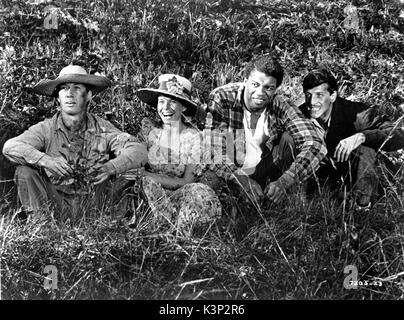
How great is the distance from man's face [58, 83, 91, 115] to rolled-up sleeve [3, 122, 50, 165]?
23cm

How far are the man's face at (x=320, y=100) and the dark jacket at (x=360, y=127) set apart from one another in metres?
0.04

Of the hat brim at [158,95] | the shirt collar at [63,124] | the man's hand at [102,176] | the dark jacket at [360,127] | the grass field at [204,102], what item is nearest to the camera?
the grass field at [204,102]

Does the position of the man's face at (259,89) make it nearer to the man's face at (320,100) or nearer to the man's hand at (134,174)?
the man's face at (320,100)

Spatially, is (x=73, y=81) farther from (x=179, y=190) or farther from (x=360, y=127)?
(x=360, y=127)

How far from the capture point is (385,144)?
6242 mm

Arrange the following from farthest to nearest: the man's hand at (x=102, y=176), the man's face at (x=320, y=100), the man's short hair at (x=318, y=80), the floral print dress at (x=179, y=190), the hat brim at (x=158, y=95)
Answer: the man's short hair at (x=318, y=80)
the man's face at (x=320, y=100)
the hat brim at (x=158, y=95)
the man's hand at (x=102, y=176)
the floral print dress at (x=179, y=190)

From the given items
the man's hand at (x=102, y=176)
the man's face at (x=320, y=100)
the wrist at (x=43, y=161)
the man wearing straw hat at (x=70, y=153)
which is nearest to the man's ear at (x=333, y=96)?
the man's face at (x=320, y=100)

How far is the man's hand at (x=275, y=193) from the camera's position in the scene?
5.83 m

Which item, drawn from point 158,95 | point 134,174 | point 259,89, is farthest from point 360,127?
point 134,174

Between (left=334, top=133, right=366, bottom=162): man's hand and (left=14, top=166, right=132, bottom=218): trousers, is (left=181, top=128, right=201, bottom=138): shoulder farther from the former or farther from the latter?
(left=334, top=133, right=366, bottom=162): man's hand

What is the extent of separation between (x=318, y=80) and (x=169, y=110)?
122 centimetres

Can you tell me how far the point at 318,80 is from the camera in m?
6.40

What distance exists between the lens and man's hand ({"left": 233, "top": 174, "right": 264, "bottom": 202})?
5859 mm

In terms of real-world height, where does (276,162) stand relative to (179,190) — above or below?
above
